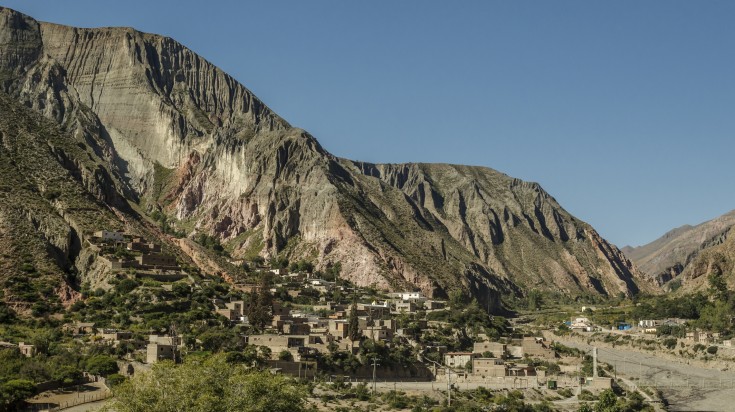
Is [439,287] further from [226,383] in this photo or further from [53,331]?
[226,383]

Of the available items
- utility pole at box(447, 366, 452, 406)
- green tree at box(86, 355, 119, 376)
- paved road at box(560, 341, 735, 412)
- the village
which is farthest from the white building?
green tree at box(86, 355, 119, 376)

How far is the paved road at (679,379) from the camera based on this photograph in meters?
106

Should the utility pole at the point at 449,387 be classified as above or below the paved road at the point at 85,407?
above

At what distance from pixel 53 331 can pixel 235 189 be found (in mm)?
107265

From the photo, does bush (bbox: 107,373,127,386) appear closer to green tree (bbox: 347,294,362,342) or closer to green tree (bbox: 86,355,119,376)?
green tree (bbox: 86,355,119,376)

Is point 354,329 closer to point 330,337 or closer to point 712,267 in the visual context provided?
point 330,337

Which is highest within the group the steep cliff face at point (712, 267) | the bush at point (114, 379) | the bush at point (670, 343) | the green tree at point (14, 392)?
the steep cliff face at point (712, 267)

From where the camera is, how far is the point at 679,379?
118688 millimetres

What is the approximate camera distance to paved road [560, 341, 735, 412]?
106m

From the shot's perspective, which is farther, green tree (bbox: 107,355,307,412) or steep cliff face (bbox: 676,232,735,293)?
steep cliff face (bbox: 676,232,735,293)

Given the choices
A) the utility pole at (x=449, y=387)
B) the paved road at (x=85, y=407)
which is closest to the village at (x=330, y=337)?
the utility pole at (x=449, y=387)

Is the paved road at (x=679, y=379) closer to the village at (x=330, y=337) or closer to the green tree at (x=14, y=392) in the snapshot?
the village at (x=330, y=337)

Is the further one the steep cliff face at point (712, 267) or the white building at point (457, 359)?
the steep cliff face at point (712, 267)

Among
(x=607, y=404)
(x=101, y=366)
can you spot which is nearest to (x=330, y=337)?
(x=101, y=366)
